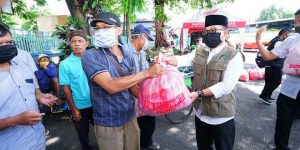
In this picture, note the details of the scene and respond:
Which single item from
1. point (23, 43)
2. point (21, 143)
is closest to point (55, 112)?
point (21, 143)

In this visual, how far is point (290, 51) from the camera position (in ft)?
8.81

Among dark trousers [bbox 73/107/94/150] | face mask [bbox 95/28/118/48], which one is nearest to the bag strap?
face mask [bbox 95/28/118/48]

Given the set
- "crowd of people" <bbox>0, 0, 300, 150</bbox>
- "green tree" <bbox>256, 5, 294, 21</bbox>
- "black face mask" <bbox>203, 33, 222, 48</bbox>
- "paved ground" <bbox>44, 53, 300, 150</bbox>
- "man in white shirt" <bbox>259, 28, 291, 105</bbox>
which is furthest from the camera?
"green tree" <bbox>256, 5, 294, 21</bbox>

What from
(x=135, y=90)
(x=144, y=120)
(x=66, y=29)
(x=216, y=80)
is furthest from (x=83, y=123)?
(x=66, y=29)

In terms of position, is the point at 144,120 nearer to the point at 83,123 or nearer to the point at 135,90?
the point at 83,123

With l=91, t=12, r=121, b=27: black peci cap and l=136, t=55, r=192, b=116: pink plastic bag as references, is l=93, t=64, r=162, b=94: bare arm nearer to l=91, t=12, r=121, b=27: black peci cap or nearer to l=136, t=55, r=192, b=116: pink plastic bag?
l=136, t=55, r=192, b=116: pink plastic bag

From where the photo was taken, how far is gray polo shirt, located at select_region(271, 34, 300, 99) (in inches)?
105

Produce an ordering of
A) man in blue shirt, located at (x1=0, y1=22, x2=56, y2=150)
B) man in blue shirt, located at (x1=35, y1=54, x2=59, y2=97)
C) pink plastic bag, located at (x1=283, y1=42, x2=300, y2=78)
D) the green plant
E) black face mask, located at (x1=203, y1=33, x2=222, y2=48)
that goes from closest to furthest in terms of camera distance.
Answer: man in blue shirt, located at (x1=0, y1=22, x2=56, y2=150), black face mask, located at (x1=203, y1=33, x2=222, y2=48), pink plastic bag, located at (x1=283, y1=42, x2=300, y2=78), the green plant, man in blue shirt, located at (x1=35, y1=54, x2=59, y2=97)

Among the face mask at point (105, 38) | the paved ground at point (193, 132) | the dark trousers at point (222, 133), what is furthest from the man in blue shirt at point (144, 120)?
the face mask at point (105, 38)

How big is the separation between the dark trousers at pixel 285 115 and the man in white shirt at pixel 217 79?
1.31 metres

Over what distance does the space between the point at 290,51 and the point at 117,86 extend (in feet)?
7.56

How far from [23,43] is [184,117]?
830 centimetres

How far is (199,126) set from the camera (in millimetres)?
2549

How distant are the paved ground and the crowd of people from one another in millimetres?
1044
